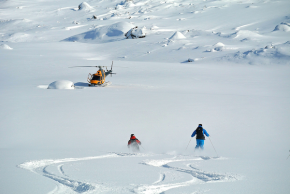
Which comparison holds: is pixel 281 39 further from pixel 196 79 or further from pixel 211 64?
pixel 196 79

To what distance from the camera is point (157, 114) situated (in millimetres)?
11016

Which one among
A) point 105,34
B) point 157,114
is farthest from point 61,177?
point 105,34

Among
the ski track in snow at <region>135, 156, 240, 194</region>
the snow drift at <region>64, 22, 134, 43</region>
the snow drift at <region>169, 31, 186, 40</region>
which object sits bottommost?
the ski track in snow at <region>135, 156, 240, 194</region>

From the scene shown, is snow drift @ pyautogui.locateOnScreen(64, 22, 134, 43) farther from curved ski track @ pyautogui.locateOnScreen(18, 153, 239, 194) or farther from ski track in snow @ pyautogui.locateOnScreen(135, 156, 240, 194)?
ski track in snow @ pyautogui.locateOnScreen(135, 156, 240, 194)

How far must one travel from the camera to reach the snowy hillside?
4461 mm

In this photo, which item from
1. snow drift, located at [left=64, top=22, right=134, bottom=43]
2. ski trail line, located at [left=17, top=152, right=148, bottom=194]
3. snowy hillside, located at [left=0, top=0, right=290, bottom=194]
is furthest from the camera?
snow drift, located at [left=64, top=22, right=134, bottom=43]

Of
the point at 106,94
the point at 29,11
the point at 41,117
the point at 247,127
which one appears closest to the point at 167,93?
the point at 106,94

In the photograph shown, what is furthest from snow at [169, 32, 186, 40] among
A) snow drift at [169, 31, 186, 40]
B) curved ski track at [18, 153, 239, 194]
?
curved ski track at [18, 153, 239, 194]

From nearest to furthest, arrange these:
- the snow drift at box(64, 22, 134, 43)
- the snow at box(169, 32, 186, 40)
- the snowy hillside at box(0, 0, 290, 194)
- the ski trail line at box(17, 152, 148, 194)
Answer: the ski trail line at box(17, 152, 148, 194), the snowy hillside at box(0, 0, 290, 194), the snow at box(169, 32, 186, 40), the snow drift at box(64, 22, 134, 43)

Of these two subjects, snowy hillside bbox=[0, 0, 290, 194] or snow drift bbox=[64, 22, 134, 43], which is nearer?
snowy hillside bbox=[0, 0, 290, 194]

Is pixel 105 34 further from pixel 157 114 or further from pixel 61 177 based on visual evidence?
pixel 61 177

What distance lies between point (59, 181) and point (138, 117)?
258 inches

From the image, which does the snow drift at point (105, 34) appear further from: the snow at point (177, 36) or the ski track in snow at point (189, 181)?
the ski track in snow at point (189, 181)

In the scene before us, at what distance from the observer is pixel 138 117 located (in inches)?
419
